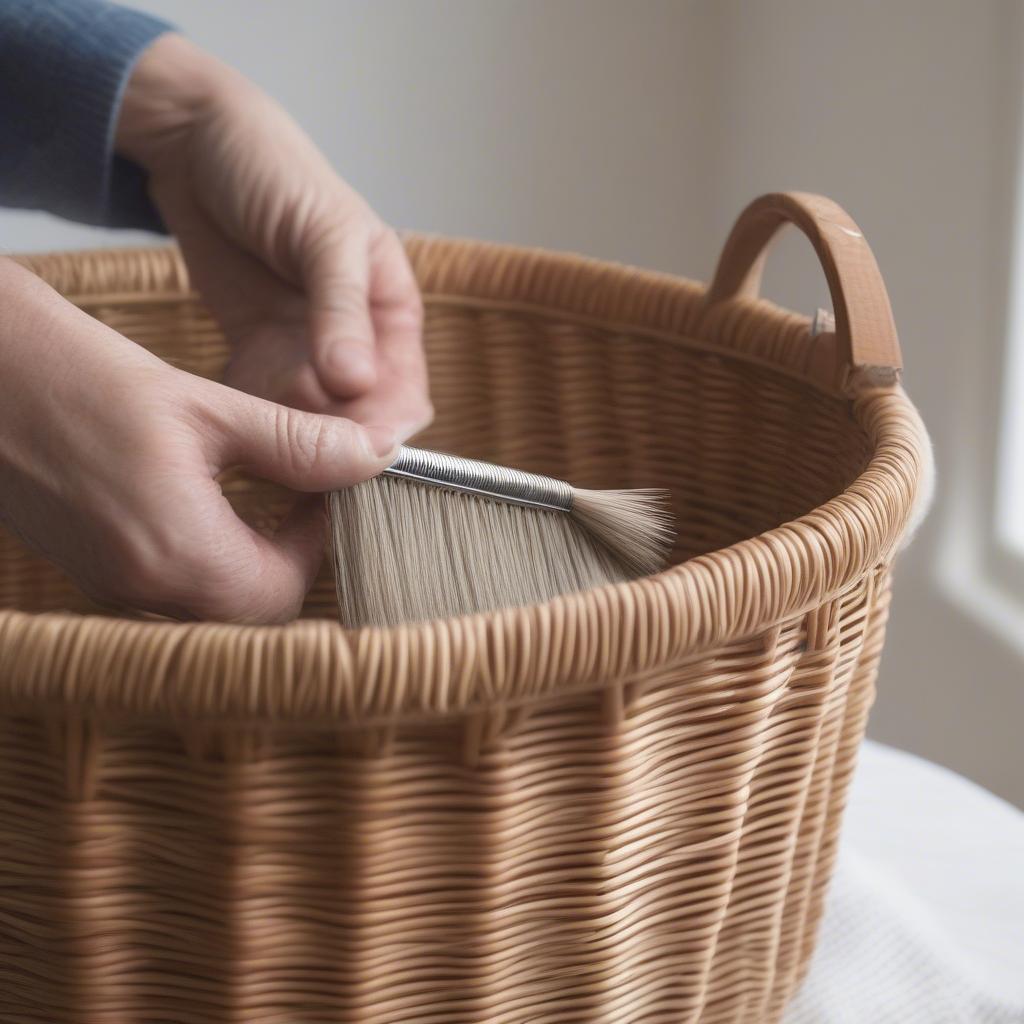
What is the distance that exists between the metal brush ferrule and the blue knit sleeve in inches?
11.6

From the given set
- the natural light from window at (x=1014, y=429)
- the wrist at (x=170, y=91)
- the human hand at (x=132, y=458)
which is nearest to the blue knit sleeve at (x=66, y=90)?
the wrist at (x=170, y=91)

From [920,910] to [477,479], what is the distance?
0.31 m

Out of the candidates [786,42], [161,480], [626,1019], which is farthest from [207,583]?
[786,42]

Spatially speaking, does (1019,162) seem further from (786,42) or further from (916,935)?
(916,935)

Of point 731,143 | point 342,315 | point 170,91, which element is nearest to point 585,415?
point 342,315

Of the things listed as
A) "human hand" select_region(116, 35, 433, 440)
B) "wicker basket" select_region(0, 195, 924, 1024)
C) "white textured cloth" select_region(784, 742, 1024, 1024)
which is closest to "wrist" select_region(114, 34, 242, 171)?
"human hand" select_region(116, 35, 433, 440)

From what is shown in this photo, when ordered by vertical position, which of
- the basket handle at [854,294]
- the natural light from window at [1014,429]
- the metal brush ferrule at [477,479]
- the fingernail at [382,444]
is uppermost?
the basket handle at [854,294]

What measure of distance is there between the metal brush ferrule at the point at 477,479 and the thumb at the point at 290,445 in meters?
0.02

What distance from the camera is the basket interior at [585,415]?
24.3 inches

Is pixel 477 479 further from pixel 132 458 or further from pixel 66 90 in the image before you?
pixel 66 90

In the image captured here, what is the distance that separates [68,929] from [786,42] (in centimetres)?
102

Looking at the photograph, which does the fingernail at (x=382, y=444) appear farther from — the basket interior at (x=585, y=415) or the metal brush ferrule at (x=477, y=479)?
the basket interior at (x=585, y=415)

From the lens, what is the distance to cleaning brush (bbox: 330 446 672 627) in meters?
0.47

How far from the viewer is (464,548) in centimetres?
48
